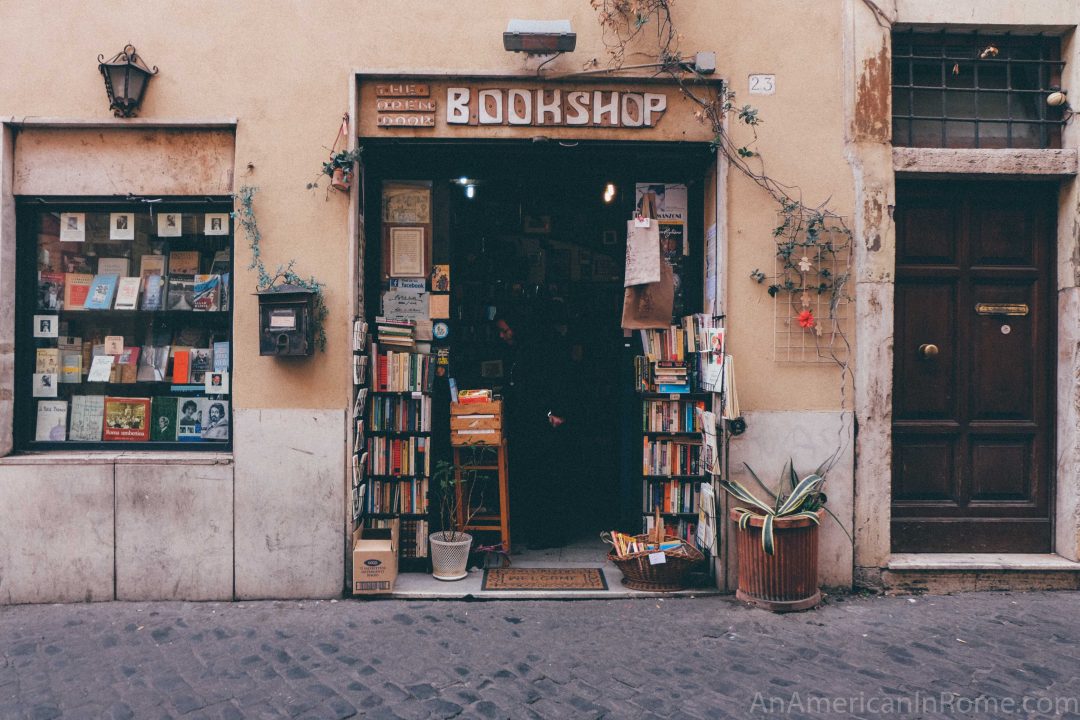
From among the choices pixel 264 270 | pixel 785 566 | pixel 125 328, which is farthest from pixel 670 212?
pixel 125 328

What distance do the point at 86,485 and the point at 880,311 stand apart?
18.9 ft

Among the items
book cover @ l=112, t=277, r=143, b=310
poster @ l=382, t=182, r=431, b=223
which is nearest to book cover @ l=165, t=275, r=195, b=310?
book cover @ l=112, t=277, r=143, b=310

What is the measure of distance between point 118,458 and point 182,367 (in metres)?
0.78

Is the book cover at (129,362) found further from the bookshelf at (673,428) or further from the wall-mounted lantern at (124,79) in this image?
the bookshelf at (673,428)

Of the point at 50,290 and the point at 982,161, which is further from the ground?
the point at 982,161

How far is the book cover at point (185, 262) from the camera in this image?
543 cm

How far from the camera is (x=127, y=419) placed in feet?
17.7

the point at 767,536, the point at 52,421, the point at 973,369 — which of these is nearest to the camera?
the point at 767,536

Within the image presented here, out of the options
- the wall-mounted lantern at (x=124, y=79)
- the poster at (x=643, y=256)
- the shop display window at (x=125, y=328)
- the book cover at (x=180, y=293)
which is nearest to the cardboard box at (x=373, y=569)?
the shop display window at (x=125, y=328)

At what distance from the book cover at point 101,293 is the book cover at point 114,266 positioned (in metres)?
0.04


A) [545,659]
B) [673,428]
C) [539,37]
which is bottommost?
[545,659]

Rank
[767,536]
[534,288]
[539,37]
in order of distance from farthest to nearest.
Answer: [534,288] → [539,37] → [767,536]

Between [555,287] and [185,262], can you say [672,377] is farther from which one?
[185,262]

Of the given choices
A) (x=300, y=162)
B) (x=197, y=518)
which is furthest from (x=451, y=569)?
(x=300, y=162)
